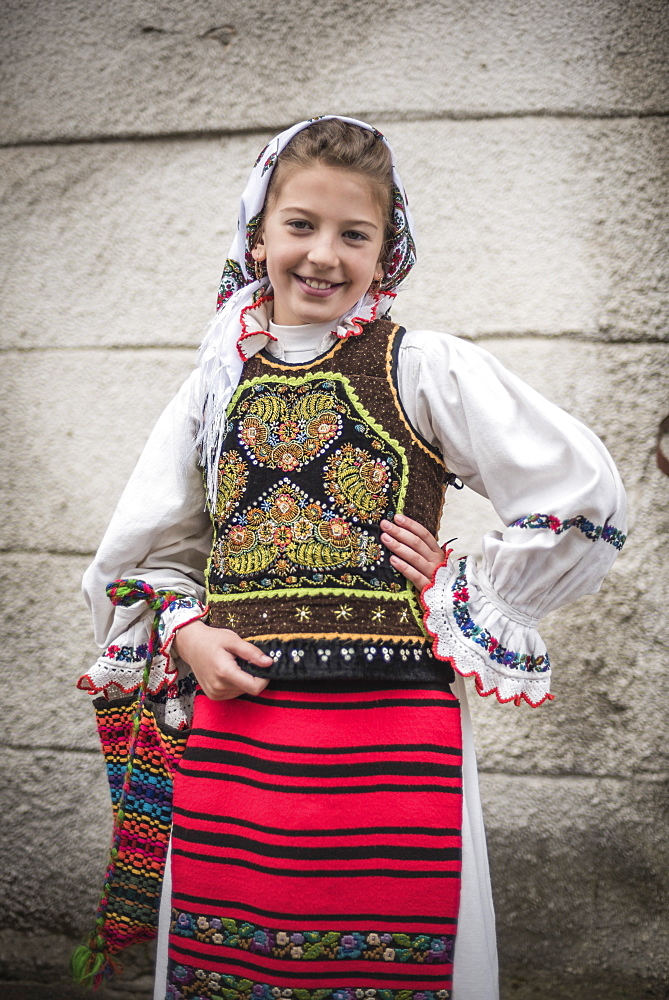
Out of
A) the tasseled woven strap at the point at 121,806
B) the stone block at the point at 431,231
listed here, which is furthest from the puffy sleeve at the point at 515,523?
the stone block at the point at 431,231

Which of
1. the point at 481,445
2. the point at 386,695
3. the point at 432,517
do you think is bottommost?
the point at 386,695

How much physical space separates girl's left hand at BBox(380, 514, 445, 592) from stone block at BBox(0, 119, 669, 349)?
1.15m

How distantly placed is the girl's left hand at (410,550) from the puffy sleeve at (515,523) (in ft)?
0.09

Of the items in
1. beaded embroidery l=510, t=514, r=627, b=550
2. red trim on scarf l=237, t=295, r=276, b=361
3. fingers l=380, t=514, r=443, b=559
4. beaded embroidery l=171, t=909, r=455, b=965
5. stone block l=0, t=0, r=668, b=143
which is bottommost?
beaded embroidery l=171, t=909, r=455, b=965

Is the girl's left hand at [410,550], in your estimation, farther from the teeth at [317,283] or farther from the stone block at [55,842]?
the stone block at [55,842]

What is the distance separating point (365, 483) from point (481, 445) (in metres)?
0.20

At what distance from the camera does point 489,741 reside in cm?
213

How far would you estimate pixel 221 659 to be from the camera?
1.19m

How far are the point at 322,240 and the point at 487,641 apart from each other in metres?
0.73

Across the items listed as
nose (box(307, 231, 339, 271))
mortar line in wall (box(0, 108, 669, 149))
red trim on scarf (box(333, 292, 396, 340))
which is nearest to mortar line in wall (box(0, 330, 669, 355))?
mortar line in wall (box(0, 108, 669, 149))

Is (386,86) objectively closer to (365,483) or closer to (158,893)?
(365,483)

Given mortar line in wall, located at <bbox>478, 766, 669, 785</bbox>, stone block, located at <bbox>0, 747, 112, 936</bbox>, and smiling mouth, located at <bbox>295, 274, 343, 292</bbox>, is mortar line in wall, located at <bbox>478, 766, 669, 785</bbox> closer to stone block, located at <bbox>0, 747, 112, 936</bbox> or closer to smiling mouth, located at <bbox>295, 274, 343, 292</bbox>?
stone block, located at <bbox>0, 747, 112, 936</bbox>

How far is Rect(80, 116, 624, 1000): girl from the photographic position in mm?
1121

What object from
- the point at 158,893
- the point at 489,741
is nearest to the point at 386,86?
the point at 489,741
